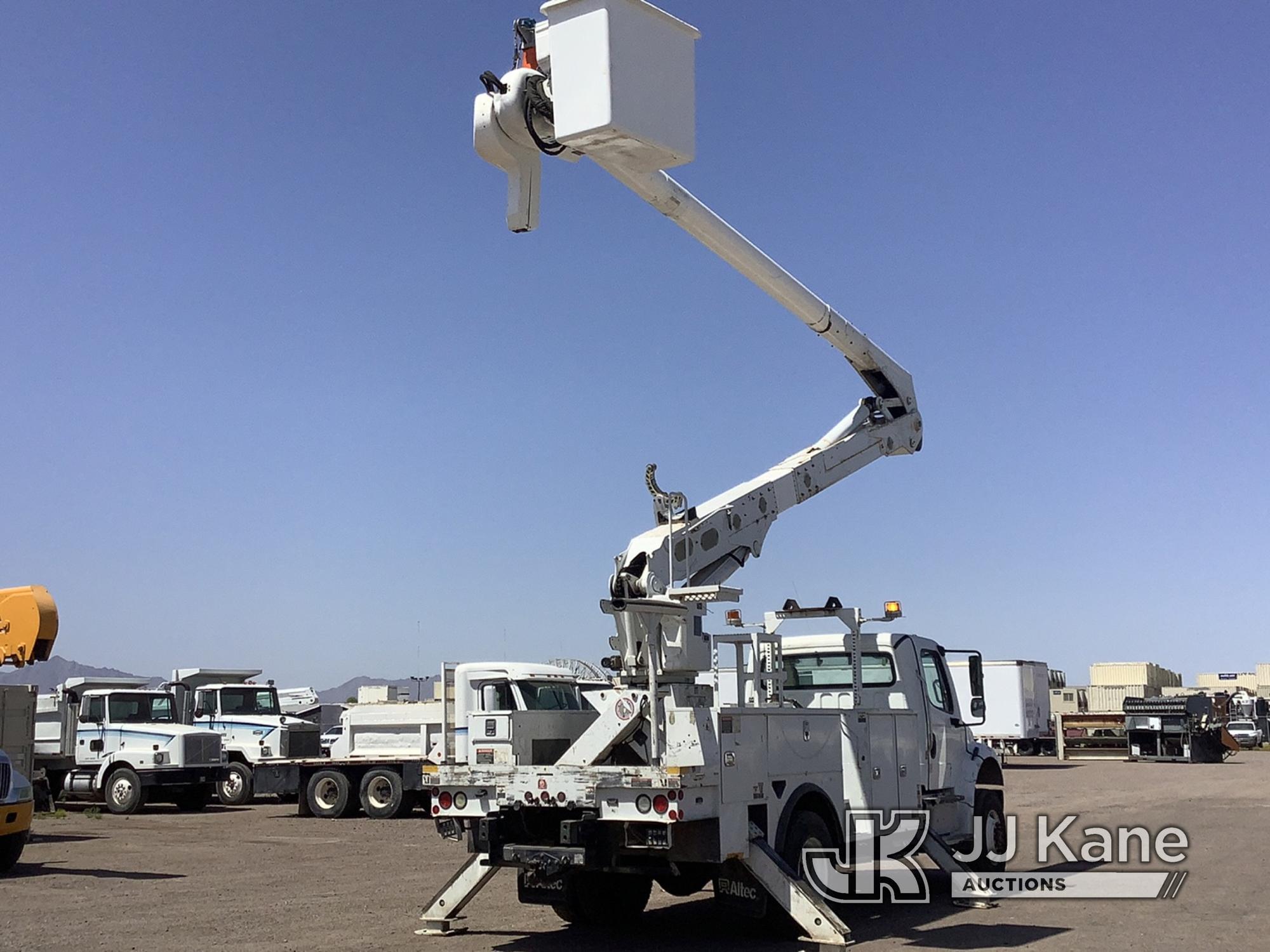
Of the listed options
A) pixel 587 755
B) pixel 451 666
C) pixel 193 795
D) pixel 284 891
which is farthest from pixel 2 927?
pixel 193 795

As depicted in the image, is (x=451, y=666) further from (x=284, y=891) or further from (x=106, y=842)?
(x=106, y=842)

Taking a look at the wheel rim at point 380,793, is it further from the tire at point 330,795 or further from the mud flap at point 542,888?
the mud flap at point 542,888

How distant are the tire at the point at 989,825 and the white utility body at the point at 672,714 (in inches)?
26.0

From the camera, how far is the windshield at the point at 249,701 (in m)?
28.9

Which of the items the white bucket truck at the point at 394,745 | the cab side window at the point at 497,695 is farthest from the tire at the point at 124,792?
the cab side window at the point at 497,695

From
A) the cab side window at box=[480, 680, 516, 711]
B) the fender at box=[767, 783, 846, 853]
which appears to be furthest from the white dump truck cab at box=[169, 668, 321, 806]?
the fender at box=[767, 783, 846, 853]

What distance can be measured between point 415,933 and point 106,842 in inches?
431

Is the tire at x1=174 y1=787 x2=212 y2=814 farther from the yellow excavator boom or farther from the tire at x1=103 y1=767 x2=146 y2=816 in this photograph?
the yellow excavator boom

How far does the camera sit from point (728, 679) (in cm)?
2039

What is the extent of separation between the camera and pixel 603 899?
37.3 ft

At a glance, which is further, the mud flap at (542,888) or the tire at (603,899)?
the tire at (603,899)

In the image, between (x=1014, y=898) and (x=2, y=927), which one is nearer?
(x=2, y=927)

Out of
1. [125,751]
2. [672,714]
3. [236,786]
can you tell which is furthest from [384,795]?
[672,714]

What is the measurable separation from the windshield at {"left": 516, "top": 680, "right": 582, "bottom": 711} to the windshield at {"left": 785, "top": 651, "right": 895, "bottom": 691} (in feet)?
26.3
